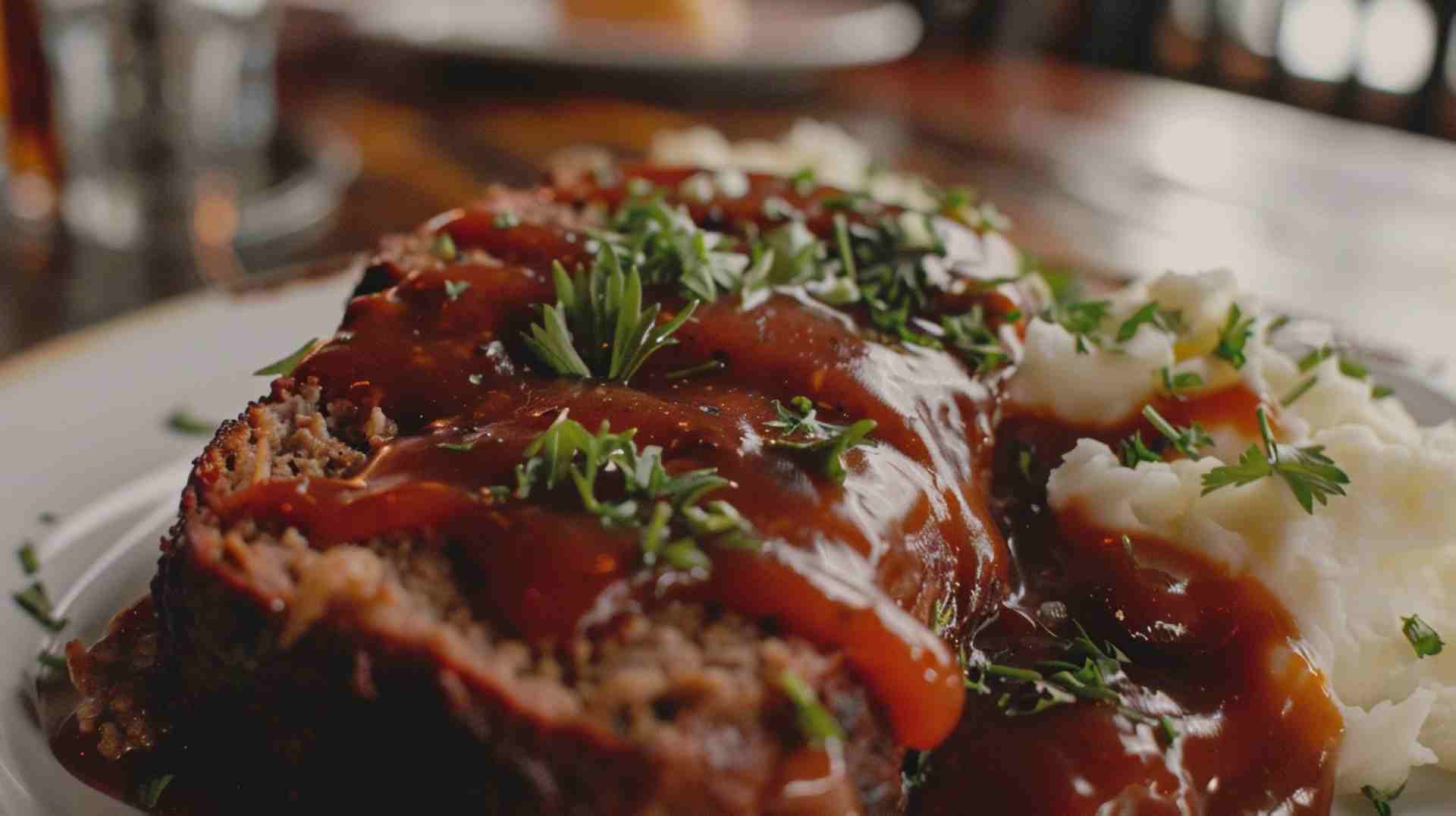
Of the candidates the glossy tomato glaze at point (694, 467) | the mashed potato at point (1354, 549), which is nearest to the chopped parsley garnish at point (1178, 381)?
the mashed potato at point (1354, 549)

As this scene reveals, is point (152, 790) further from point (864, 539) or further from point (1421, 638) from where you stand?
point (1421, 638)

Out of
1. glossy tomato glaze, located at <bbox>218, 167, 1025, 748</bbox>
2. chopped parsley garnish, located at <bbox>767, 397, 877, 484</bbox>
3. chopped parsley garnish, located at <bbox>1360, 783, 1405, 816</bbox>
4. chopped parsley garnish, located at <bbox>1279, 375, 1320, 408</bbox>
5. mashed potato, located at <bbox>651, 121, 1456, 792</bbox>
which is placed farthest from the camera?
chopped parsley garnish, located at <bbox>1279, 375, 1320, 408</bbox>

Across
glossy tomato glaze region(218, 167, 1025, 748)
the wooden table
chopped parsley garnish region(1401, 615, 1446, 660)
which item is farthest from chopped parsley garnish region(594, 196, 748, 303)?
the wooden table

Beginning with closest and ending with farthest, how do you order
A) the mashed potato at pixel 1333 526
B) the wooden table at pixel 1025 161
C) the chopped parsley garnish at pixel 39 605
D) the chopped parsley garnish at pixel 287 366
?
1. the mashed potato at pixel 1333 526
2. the chopped parsley garnish at pixel 287 366
3. the chopped parsley garnish at pixel 39 605
4. the wooden table at pixel 1025 161

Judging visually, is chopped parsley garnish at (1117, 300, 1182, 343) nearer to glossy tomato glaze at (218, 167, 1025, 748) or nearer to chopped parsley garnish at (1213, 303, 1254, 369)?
chopped parsley garnish at (1213, 303, 1254, 369)

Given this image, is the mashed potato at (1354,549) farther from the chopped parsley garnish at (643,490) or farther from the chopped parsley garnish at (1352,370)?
the chopped parsley garnish at (643,490)
